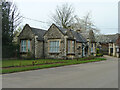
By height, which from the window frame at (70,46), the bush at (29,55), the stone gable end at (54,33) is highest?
the stone gable end at (54,33)

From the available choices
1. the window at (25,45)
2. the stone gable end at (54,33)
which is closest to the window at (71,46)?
the stone gable end at (54,33)

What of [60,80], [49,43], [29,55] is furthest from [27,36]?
[60,80]

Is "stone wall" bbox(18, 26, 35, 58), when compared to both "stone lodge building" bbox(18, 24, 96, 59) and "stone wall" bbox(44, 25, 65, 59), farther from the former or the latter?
"stone wall" bbox(44, 25, 65, 59)

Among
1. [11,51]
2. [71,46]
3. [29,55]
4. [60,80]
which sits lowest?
[60,80]

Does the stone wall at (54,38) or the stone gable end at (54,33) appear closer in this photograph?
the stone wall at (54,38)

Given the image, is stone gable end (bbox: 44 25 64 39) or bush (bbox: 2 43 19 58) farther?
stone gable end (bbox: 44 25 64 39)

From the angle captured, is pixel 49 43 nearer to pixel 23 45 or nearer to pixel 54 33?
pixel 54 33

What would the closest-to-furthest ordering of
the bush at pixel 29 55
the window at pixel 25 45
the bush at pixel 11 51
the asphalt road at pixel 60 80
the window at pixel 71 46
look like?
the asphalt road at pixel 60 80 < the bush at pixel 11 51 < the bush at pixel 29 55 < the window at pixel 71 46 < the window at pixel 25 45

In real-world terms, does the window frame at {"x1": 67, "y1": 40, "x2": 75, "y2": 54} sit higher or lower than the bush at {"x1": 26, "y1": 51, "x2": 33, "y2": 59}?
higher

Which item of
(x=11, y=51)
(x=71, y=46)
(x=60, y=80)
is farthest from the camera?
(x=71, y=46)

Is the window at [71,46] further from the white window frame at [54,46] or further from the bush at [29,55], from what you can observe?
the bush at [29,55]

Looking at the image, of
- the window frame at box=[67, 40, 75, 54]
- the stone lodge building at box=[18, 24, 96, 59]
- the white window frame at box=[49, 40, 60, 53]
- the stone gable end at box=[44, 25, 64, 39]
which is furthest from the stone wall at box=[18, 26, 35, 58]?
the window frame at box=[67, 40, 75, 54]

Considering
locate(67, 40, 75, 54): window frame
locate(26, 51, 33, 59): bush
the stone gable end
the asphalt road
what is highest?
the stone gable end

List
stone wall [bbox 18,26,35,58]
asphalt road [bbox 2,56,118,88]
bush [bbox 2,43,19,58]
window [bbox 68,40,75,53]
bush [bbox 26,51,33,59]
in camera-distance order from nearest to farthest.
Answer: asphalt road [bbox 2,56,118,88] → bush [bbox 2,43,19,58] → bush [bbox 26,51,33,59] → window [bbox 68,40,75,53] → stone wall [bbox 18,26,35,58]
